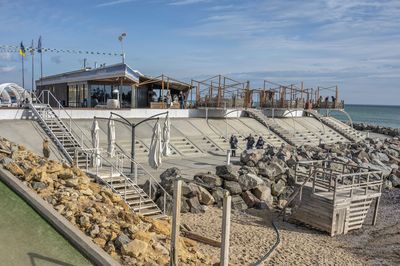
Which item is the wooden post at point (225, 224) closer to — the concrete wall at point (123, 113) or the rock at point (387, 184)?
the rock at point (387, 184)

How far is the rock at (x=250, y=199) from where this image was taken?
61.1 ft

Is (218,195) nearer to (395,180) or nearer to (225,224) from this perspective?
(225,224)

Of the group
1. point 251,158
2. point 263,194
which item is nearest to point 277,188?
point 263,194

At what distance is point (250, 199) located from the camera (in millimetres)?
18641

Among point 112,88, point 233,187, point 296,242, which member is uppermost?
point 112,88

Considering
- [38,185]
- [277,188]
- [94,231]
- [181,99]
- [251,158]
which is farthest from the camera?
[181,99]

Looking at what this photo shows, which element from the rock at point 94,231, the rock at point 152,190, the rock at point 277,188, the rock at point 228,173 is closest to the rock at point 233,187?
the rock at point 228,173

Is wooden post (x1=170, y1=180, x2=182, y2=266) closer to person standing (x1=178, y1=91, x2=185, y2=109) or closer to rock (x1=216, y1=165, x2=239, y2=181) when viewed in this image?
rock (x1=216, y1=165, x2=239, y2=181)

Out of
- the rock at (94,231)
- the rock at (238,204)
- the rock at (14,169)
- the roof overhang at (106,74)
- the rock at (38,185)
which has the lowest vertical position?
the rock at (238,204)

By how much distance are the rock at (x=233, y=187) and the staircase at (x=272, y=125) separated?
17.7 meters

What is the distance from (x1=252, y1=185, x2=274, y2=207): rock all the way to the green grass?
11485 millimetres

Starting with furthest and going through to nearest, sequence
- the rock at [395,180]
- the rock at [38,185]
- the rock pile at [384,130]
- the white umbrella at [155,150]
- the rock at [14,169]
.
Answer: the rock pile at [384,130] < the rock at [395,180] < the white umbrella at [155,150] < the rock at [14,169] < the rock at [38,185]

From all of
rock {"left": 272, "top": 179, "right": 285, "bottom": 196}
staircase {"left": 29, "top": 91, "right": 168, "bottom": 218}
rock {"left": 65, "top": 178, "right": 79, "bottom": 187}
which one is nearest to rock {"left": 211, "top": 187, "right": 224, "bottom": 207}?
staircase {"left": 29, "top": 91, "right": 168, "bottom": 218}

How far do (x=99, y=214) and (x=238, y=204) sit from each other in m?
8.76
